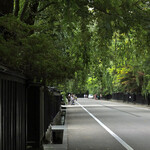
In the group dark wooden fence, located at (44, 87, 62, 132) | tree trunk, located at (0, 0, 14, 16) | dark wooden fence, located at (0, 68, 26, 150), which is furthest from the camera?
dark wooden fence, located at (44, 87, 62, 132)

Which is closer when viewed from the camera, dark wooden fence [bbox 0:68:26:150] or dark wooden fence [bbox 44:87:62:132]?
dark wooden fence [bbox 0:68:26:150]

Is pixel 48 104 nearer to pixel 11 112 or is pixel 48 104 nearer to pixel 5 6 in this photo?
pixel 5 6

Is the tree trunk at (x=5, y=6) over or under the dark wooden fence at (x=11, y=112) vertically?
over

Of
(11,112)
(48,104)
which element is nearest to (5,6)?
(11,112)

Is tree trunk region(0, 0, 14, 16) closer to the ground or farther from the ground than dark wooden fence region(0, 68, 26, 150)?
farther from the ground

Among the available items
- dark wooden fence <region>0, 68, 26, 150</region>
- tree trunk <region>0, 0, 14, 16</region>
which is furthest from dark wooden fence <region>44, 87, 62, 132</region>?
dark wooden fence <region>0, 68, 26, 150</region>

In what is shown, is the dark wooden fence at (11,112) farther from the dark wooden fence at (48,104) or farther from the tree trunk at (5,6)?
the dark wooden fence at (48,104)

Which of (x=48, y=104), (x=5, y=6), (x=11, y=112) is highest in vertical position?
(x=5, y=6)

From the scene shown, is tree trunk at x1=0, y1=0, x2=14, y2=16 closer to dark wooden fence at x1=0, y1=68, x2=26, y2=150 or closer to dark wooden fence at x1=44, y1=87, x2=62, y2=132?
dark wooden fence at x1=0, y1=68, x2=26, y2=150

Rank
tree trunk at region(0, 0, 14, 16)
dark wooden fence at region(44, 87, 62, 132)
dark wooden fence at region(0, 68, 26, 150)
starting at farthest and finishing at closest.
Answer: dark wooden fence at region(44, 87, 62, 132), tree trunk at region(0, 0, 14, 16), dark wooden fence at region(0, 68, 26, 150)

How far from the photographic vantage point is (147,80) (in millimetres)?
40219

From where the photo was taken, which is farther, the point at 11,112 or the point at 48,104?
the point at 48,104

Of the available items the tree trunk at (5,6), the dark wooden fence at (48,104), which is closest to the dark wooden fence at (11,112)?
the tree trunk at (5,6)

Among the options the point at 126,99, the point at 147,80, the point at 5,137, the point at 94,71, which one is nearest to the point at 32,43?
the point at 5,137
